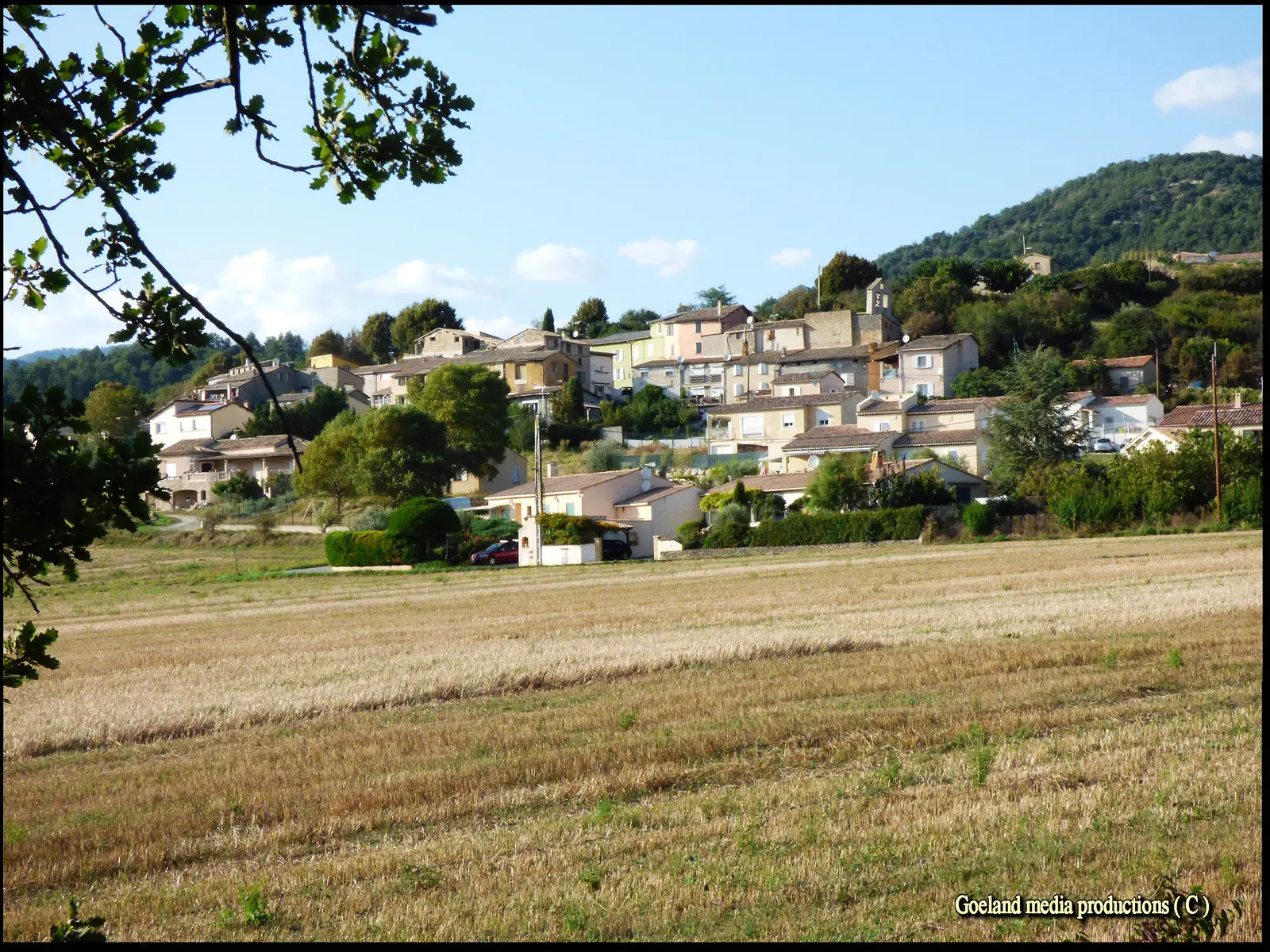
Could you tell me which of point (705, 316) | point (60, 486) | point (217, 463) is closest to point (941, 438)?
point (705, 316)

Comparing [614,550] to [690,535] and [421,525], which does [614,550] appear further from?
[421,525]

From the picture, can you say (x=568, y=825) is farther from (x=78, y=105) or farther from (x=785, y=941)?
(x=78, y=105)

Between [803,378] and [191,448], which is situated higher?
[803,378]

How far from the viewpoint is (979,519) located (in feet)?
181

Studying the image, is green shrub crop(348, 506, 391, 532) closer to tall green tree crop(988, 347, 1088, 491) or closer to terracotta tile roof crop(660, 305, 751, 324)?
tall green tree crop(988, 347, 1088, 491)

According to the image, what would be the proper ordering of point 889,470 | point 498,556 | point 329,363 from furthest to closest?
point 329,363
point 889,470
point 498,556

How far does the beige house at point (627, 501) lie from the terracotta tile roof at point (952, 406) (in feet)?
63.2

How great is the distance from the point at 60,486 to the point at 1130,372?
93.4 metres

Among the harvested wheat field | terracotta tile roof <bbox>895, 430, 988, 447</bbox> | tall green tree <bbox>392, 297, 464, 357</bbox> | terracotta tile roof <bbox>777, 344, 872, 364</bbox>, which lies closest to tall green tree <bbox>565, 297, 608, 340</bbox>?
tall green tree <bbox>392, 297, 464, 357</bbox>

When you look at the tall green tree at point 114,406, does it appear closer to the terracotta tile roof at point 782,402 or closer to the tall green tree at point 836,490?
the tall green tree at point 836,490

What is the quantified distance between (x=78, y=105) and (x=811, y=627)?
720 inches

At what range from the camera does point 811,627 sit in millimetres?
21453

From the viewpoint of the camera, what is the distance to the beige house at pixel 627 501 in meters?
66.4

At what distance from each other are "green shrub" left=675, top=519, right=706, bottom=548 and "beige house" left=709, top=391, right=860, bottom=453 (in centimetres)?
2506
